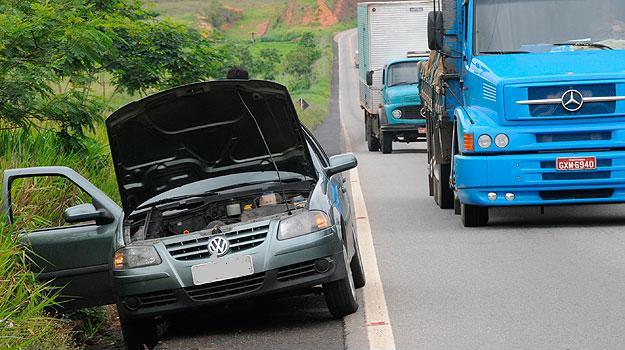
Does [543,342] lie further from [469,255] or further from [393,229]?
[393,229]

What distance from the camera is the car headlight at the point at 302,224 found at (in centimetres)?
909

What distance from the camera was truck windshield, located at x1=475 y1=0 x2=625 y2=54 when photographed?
1477 centimetres

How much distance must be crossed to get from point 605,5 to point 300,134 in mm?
5918

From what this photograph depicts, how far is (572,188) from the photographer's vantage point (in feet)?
45.5

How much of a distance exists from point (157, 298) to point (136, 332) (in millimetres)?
340

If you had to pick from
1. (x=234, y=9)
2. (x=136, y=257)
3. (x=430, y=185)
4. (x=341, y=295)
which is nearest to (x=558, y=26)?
(x=430, y=185)

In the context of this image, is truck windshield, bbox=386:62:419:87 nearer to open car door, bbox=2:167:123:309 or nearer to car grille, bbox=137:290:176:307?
open car door, bbox=2:167:123:309

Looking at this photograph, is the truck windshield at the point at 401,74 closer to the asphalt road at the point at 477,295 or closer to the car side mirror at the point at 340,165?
the asphalt road at the point at 477,295

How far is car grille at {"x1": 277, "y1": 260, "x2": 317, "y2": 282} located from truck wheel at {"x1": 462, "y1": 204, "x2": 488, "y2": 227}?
579 cm

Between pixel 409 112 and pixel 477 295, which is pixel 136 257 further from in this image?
pixel 409 112


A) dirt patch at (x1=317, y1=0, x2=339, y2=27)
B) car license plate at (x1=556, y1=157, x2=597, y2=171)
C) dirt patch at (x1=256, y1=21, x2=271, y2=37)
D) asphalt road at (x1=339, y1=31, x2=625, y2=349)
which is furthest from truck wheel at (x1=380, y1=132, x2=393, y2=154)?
dirt patch at (x1=256, y1=21, x2=271, y2=37)

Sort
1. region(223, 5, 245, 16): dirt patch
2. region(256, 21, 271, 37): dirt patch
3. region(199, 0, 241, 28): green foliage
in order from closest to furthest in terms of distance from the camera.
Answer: region(256, 21, 271, 37): dirt patch, region(199, 0, 241, 28): green foliage, region(223, 5, 245, 16): dirt patch

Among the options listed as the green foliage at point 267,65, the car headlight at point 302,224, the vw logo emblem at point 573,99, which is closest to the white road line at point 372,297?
the car headlight at point 302,224

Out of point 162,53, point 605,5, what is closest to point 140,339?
point 605,5
